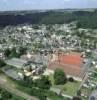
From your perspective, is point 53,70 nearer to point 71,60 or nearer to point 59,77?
point 71,60

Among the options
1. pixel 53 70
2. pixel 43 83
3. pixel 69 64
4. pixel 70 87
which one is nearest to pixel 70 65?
pixel 69 64

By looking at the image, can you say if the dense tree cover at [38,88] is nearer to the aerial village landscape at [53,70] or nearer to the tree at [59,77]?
the aerial village landscape at [53,70]

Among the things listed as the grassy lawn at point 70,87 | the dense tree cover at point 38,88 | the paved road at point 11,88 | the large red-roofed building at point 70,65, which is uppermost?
the large red-roofed building at point 70,65

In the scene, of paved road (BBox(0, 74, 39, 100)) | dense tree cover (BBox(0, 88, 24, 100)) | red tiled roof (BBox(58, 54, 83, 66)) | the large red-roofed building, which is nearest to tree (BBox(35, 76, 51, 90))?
paved road (BBox(0, 74, 39, 100))

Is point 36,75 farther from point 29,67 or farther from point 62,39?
point 62,39

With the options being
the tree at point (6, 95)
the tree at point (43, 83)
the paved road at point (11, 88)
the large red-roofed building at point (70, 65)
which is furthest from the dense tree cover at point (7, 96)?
the large red-roofed building at point (70, 65)

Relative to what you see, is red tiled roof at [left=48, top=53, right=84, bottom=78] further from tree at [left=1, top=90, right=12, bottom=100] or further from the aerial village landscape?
tree at [left=1, top=90, right=12, bottom=100]

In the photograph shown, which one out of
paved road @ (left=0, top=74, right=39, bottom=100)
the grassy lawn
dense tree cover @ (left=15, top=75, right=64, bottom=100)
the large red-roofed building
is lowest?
the grassy lawn

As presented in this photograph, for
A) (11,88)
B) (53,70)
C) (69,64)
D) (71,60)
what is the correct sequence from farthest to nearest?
(71,60)
(69,64)
(53,70)
(11,88)

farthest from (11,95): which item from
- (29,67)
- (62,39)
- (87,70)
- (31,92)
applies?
(62,39)

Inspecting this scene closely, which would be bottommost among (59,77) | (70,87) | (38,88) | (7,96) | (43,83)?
(70,87)

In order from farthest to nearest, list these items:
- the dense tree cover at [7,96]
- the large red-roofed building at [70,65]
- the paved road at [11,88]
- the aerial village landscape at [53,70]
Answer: the large red-roofed building at [70,65] < the aerial village landscape at [53,70] < the paved road at [11,88] < the dense tree cover at [7,96]
